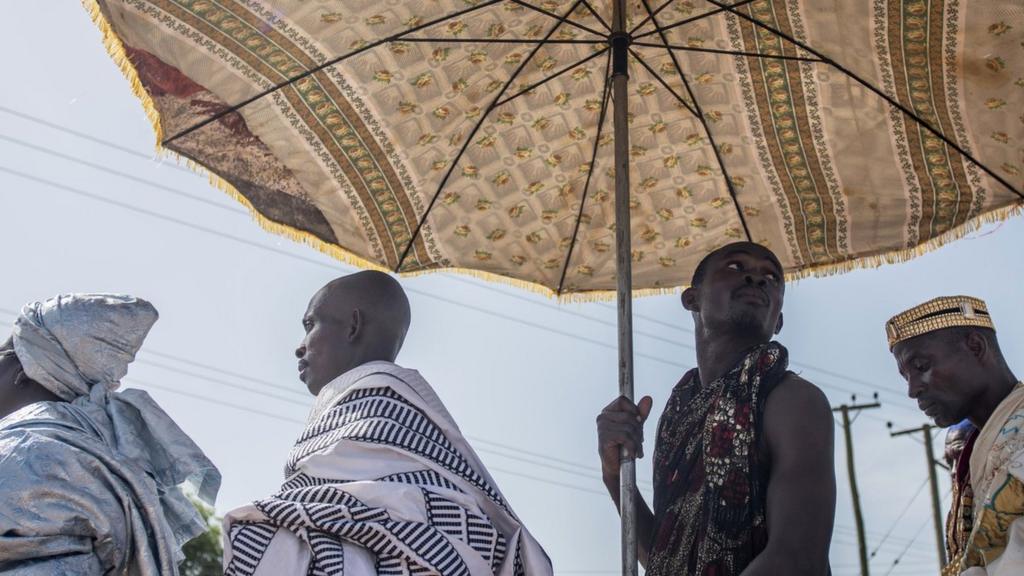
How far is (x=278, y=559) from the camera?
369cm

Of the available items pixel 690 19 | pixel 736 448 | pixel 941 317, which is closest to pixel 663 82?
pixel 690 19

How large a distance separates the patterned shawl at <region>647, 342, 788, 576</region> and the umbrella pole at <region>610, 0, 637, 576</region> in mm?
133

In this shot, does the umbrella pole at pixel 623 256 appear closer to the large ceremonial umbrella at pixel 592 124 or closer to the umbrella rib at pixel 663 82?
the large ceremonial umbrella at pixel 592 124

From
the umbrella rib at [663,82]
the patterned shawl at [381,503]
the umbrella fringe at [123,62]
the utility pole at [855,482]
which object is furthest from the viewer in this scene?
the utility pole at [855,482]

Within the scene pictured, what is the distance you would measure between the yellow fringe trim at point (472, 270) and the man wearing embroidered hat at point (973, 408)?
0.76m

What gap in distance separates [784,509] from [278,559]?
1.52 m

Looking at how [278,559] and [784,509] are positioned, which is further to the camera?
[784,509]

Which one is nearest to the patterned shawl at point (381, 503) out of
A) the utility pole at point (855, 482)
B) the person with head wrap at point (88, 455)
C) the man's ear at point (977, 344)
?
the person with head wrap at point (88, 455)

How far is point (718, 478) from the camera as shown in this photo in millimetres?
4262

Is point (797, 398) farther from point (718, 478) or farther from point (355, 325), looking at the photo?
point (355, 325)

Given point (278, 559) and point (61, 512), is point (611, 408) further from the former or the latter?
point (61, 512)

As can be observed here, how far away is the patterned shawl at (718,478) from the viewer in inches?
163

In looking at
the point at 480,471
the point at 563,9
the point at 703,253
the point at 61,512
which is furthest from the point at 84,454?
the point at 703,253

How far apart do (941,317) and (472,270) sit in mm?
2100
